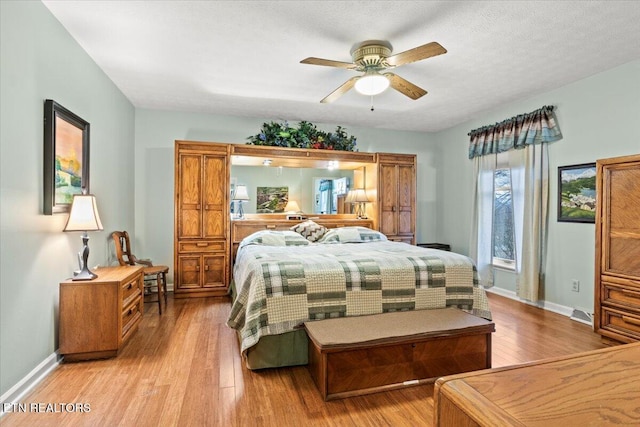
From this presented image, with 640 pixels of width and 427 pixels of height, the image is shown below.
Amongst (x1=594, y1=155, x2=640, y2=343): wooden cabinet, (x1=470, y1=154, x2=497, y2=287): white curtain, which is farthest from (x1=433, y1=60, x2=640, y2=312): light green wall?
(x1=594, y1=155, x2=640, y2=343): wooden cabinet

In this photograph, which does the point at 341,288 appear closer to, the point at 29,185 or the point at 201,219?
the point at 29,185

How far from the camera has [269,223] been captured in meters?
4.89

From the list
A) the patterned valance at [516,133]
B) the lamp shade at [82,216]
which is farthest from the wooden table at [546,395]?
the patterned valance at [516,133]

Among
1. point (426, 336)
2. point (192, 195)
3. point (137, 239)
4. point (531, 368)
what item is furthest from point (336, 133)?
point (531, 368)

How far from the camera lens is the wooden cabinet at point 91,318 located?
2.53m

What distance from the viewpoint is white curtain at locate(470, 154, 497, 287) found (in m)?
4.86

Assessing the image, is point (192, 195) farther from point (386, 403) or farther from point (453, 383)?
point (453, 383)

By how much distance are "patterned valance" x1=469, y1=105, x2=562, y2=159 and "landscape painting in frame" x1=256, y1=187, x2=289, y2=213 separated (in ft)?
9.98

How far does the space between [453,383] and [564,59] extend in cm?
373

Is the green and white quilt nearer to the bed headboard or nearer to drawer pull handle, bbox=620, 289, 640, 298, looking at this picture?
drawer pull handle, bbox=620, 289, 640, 298

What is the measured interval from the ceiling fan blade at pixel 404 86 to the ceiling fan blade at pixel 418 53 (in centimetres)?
20

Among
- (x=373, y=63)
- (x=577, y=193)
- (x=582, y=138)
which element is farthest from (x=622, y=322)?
(x=373, y=63)

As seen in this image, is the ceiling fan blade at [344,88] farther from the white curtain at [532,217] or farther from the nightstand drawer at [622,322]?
the nightstand drawer at [622,322]

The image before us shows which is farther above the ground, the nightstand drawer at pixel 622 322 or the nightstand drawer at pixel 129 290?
the nightstand drawer at pixel 129 290
